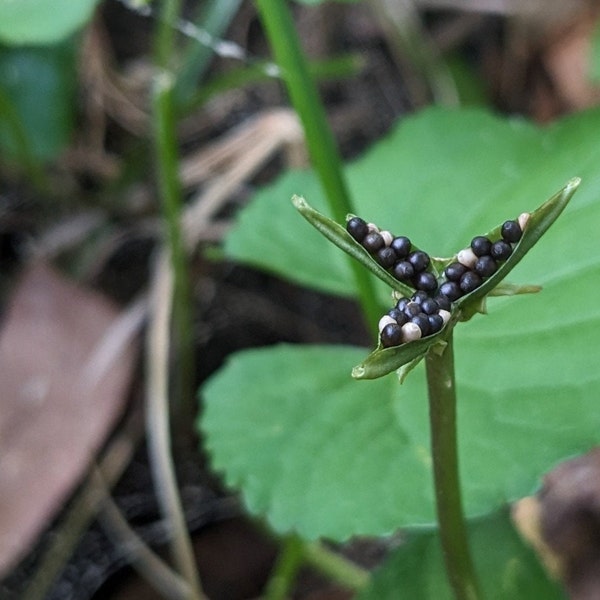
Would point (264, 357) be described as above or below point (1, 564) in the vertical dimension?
above

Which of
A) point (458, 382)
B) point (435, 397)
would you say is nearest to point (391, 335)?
point (435, 397)

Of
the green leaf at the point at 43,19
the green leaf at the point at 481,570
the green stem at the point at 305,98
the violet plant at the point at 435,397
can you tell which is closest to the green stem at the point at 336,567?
the violet plant at the point at 435,397

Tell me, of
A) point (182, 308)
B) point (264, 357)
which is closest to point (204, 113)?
point (182, 308)

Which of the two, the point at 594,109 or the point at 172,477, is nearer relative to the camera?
the point at 594,109

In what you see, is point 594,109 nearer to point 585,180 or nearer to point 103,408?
point 585,180

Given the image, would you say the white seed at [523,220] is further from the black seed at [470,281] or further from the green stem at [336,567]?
the green stem at [336,567]

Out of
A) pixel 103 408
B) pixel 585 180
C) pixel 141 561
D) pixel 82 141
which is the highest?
pixel 82 141

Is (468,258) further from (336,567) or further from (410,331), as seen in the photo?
(336,567)
